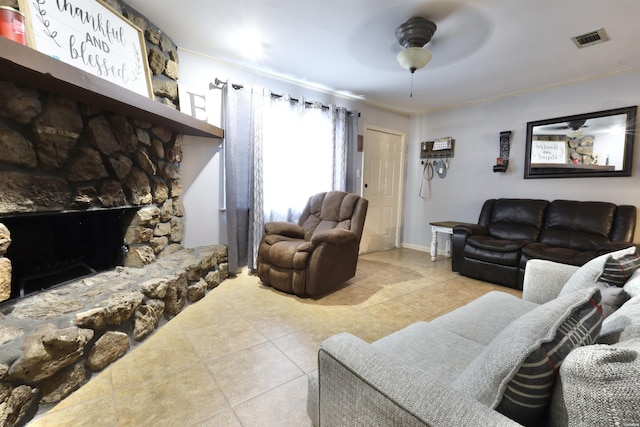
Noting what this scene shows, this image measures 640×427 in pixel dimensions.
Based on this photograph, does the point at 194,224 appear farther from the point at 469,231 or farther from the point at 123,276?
→ the point at 469,231

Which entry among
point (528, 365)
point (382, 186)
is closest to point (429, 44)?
point (382, 186)

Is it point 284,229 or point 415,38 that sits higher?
point 415,38

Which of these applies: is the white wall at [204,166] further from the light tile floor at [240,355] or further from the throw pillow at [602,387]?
the throw pillow at [602,387]

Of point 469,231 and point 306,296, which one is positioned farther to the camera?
point 469,231

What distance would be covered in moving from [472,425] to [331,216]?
2.67 m

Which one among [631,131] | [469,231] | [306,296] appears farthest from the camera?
[469,231]

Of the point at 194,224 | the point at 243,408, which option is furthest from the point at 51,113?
the point at 243,408

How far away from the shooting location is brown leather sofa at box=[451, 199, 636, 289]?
2.75 m

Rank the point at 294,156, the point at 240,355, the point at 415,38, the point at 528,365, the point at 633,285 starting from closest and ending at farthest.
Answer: the point at 528,365 < the point at 633,285 < the point at 240,355 < the point at 415,38 < the point at 294,156

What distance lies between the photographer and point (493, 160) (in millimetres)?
3918

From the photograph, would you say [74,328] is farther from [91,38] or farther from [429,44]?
[429,44]

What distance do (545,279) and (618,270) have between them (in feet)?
1.40

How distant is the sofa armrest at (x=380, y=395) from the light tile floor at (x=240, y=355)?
67 cm

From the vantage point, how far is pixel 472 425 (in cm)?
50
